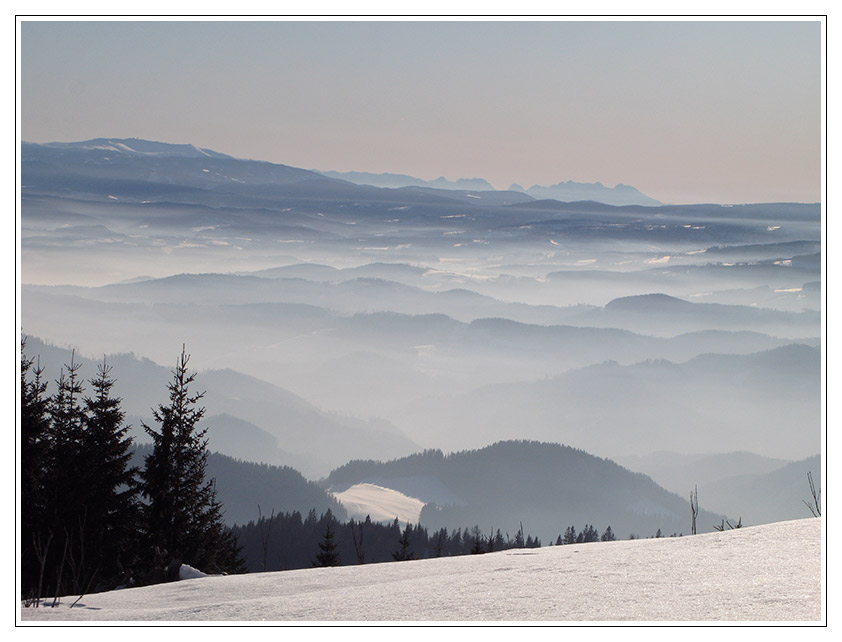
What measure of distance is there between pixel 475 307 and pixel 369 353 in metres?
19.8

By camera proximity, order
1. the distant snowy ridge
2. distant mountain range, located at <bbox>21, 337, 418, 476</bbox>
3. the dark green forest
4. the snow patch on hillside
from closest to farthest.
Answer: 1. the distant snowy ridge
2. the dark green forest
3. the snow patch on hillside
4. distant mountain range, located at <bbox>21, 337, 418, 476</bbox>

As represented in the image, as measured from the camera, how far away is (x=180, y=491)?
18.7 metres

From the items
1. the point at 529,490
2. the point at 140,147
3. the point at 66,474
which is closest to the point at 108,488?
the point at 66,474

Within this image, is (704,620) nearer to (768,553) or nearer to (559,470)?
(768,553)

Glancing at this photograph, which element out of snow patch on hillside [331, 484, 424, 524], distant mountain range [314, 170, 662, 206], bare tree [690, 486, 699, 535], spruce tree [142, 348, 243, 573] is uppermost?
distant mountain range [314, 170, 662, 206]

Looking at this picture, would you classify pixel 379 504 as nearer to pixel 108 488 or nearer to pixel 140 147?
pixel 108 488

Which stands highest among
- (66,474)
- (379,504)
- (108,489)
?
(66,474)

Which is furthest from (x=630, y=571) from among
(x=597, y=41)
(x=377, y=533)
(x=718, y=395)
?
(x=718, y=395)

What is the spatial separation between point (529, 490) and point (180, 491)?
167ft

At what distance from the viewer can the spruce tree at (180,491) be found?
18.5 meters

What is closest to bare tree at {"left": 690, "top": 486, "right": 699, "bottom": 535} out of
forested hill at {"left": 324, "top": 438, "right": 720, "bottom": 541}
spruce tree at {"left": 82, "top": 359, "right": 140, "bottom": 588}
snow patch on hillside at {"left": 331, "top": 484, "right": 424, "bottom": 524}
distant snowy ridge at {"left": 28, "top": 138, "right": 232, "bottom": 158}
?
distant snowy ridge at {"left": 28, "top": 138, "right": 232, "bottom": 158}

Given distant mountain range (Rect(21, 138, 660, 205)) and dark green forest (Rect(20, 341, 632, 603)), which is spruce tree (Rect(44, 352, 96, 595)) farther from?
distant mountain range (Rect(21, 138, 660, 205))

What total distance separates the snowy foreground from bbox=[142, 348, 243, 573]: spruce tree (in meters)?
12.7

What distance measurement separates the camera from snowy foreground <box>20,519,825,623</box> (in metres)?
4.90
